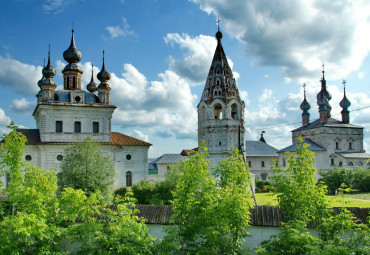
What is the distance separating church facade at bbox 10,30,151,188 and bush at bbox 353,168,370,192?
22.8 metres

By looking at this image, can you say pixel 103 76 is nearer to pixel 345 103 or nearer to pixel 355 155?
pixel 355 155

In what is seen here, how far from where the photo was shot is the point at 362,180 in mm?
35156

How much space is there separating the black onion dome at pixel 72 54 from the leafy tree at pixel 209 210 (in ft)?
77.2

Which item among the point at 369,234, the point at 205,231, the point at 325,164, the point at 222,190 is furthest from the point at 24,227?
the point at 325,164

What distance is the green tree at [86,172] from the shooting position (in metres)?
19.6

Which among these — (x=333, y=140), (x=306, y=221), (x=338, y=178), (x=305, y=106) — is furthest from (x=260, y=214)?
(x=305, y=106)

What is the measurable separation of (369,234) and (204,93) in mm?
21209

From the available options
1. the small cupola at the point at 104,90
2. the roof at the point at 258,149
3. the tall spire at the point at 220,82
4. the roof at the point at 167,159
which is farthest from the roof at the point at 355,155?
the small cupola at the point at 104,90

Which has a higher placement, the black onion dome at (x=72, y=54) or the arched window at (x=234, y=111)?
the black onion dome at (x=72, y=54)

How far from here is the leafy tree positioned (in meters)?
9.16

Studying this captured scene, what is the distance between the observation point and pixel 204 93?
28.5 metres

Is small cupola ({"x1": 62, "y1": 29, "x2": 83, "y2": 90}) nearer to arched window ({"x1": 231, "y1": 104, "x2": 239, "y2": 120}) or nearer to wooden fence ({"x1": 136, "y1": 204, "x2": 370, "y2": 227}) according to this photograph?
arched window ({"x1": 231, "y1": 104, "x2": 239, "y2": 120})

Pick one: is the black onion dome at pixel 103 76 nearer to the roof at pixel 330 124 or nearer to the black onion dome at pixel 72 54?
the black onion dome at pixel 72 54

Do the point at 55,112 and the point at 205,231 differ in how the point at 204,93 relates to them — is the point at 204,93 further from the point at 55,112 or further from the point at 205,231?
the point at 205,231
